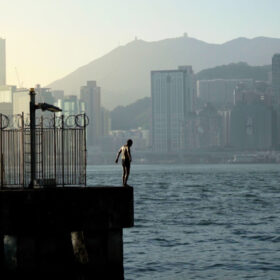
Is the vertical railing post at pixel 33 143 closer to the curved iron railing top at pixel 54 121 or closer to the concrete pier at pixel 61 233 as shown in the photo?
the curved iron railing top at pixel 54 121

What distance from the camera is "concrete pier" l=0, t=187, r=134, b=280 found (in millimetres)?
17203

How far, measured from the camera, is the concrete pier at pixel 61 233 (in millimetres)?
17203

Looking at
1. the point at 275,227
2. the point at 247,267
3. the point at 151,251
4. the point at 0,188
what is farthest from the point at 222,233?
the point at 0,188

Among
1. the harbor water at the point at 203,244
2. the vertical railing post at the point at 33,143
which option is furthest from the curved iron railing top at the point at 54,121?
the harbor water at the point at 203,244

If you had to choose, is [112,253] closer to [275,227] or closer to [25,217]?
[25,217]

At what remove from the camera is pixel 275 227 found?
145 feet

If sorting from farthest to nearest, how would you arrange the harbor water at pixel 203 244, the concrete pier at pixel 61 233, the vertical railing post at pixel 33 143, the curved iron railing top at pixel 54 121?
the harbor water at pixel 203 244 → the vertical railing post at pixel 33 143 → the curved iron railing top at pixel 54 121 → the concrete pier at pixel 61 233

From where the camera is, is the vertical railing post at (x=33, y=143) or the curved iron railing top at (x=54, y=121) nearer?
the curved iron railing top at (x=54, y=121)

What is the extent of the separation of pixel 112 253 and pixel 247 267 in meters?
11.3

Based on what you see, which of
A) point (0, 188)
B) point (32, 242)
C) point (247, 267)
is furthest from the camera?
point (247, 267)

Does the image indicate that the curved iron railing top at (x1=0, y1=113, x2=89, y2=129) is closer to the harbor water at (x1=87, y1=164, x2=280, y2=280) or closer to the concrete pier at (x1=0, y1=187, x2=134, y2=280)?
Answer: the concrete pier at (x1=0, y1=187, x2=134, y2=280)

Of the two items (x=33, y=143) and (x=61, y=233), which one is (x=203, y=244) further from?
(x=61, y=233)

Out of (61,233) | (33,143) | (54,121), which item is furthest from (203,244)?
(61,233)

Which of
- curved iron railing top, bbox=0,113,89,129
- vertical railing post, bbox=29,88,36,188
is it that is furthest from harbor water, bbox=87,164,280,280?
curved iron railing top, bbox=0,113,89,129
